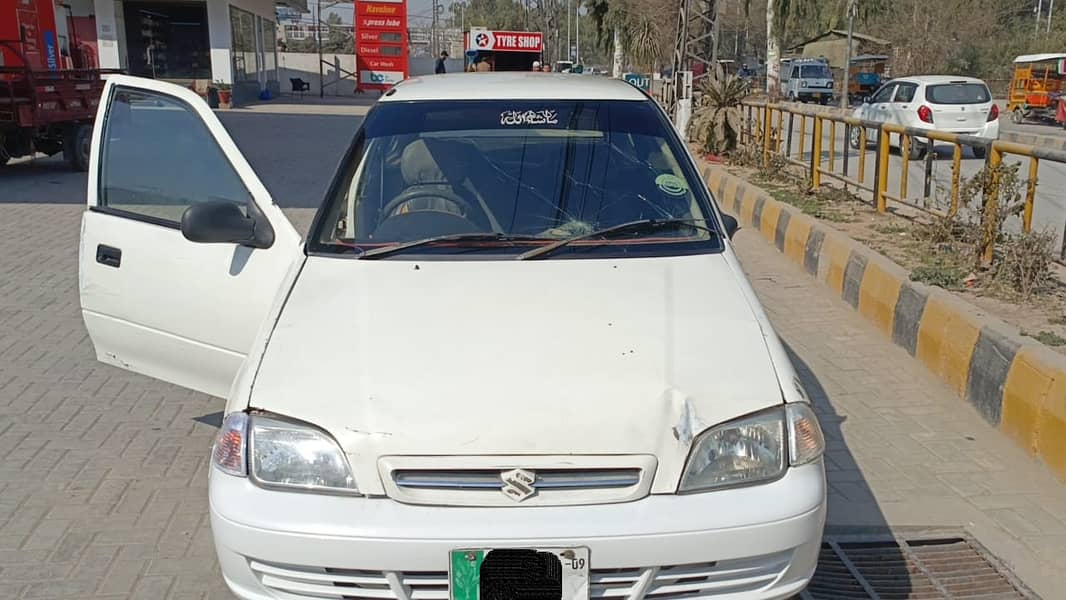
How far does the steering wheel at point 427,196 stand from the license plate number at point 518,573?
1573mm

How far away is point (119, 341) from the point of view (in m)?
4.04

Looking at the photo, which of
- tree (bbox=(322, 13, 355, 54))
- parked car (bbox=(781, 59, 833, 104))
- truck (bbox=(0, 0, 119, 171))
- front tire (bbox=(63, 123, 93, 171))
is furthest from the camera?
tree (bbox=(322, 13, 355, 54))

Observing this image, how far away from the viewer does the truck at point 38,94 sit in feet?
43.9

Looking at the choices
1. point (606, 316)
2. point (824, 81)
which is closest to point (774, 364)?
point (606, 316)

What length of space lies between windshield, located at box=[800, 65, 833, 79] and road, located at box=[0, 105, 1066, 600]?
1574 inches

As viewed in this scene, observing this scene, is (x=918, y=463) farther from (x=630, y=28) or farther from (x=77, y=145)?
(x=630, y=28)

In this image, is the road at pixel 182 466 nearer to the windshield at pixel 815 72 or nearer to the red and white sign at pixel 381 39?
the red and white sign at pixel 381 39

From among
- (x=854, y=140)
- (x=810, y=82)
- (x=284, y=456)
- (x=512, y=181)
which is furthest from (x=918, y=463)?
(x=810, y=82)

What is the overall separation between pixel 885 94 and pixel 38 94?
52.0ft

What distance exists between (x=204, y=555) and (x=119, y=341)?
113 cm

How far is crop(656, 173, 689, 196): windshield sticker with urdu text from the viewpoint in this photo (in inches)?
144

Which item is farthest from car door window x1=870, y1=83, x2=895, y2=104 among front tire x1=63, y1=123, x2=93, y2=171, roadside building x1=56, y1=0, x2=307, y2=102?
roadside building x1=56, y1=0, x2=307, y2=102

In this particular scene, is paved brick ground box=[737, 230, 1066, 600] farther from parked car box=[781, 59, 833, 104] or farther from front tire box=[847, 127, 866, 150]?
parked car box=[781, 59, 833, 104]

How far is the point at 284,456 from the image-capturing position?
8.06ft
